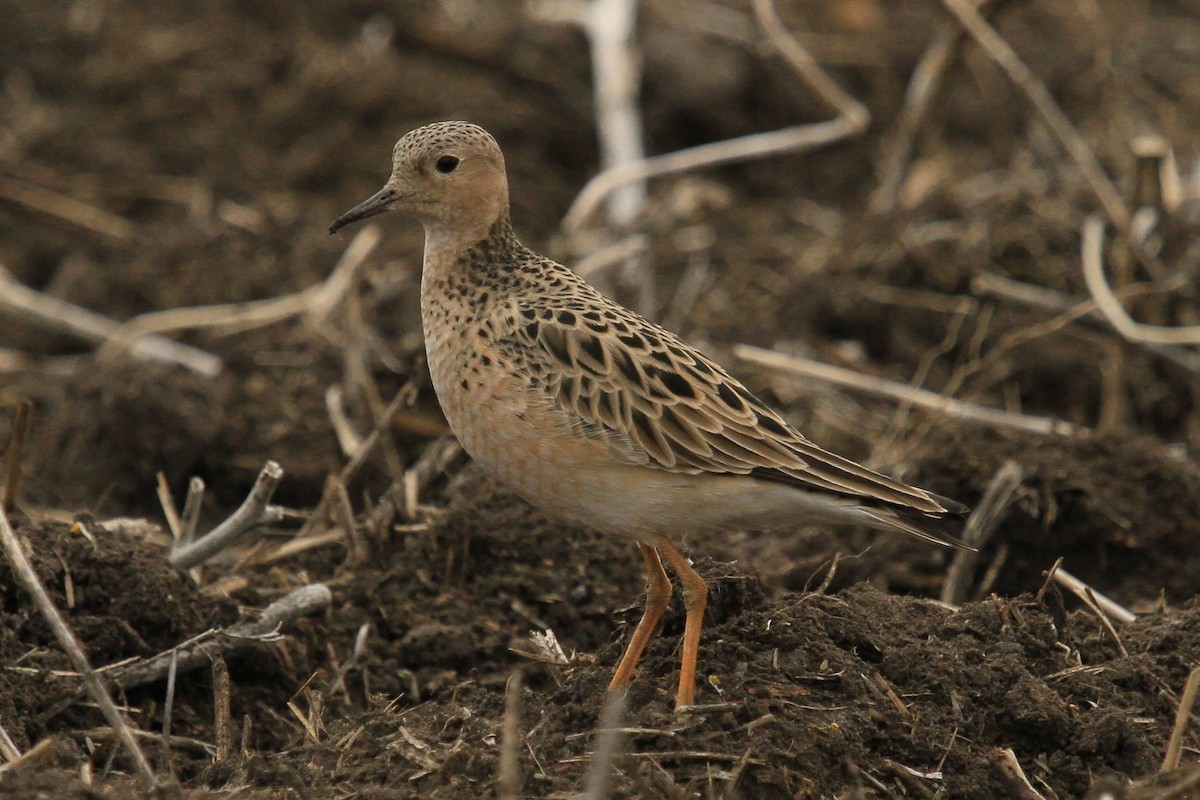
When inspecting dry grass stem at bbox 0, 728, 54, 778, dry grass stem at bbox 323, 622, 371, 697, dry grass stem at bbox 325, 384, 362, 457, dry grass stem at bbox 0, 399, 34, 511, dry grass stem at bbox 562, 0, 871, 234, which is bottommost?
dry grass stem at bbox 323, 622, 371, 697

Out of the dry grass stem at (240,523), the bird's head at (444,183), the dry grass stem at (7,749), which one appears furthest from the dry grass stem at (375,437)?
the dry grass stem at (7,749)

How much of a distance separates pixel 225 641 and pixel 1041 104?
5925 mm

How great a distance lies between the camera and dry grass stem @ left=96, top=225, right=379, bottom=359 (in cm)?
866

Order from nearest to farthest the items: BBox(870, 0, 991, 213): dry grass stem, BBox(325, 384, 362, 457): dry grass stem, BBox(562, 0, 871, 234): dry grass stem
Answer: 1. BBox(325, 384, 362, 457): dry grass stem
2. BBox(562, 0, 871, 234): dry grass stem
3. BBox(870, 0, 991, 213): dry grass stem

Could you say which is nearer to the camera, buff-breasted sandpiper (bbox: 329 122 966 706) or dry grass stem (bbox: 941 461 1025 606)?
buff-breasted sandpiper (bbox: 329 122 966 706)

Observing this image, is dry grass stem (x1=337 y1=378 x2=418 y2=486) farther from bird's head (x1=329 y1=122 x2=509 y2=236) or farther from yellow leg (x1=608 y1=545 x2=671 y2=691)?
yellow leg (x1=608 y1=545 x2=671 y2=691)

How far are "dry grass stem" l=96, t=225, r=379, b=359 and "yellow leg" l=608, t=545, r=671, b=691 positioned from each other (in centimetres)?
371

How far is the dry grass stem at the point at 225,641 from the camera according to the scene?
17.9ft

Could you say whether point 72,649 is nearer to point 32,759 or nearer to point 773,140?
point 32,759

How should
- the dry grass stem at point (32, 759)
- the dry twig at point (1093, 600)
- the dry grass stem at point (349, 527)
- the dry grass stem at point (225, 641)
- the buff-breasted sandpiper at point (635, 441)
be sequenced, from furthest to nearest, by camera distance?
the dry grass stem at point (349, 527) < the dry twig at point (1093, 600) < the dry grass stem at point (225, 641) < the buff-breasted sandpiper at point (635, 441) < the dry grass stem at point (32, 759)

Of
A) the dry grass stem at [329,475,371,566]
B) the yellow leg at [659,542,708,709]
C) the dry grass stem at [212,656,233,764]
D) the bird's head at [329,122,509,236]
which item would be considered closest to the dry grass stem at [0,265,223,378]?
the dry grass stem at [329,475,371,566]

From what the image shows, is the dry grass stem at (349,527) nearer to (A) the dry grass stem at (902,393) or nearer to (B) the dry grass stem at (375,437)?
(B) the dry grass stem at (375,437)

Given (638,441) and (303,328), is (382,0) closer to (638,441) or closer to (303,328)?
(303,328)

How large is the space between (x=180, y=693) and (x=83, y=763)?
2.66 ft
